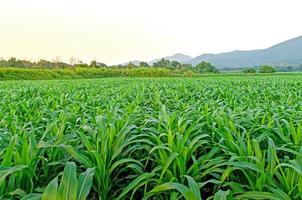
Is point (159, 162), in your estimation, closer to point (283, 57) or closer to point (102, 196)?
point (102, 196)

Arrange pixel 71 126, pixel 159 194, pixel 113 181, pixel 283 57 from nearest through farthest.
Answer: pixel 159 194
pixel 113 181
pixel 71 126
pixel 283 57

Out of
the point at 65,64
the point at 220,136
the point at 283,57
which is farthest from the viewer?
the point at 283,57

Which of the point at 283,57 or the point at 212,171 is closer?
the point at 212,171

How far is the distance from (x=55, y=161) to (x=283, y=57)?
672 feet

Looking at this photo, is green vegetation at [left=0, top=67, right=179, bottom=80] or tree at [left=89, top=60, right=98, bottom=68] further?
tree at [left=89, top=60, right=98, bottom=68]

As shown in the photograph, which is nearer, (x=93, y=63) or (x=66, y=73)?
(x=66, y=73)

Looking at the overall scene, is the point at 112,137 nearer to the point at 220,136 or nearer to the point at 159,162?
the point at 159,162

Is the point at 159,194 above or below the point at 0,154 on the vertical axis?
below

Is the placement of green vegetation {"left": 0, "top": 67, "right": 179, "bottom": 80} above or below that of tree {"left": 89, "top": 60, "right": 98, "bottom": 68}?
below

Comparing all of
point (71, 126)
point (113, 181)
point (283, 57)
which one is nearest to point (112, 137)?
point (113, 181)

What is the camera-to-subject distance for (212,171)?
1.63 m

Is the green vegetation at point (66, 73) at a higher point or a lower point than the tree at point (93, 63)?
lower

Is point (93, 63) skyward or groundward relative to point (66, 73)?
skyward

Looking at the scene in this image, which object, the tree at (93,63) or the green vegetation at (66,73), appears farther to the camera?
the tree at (93,63)
